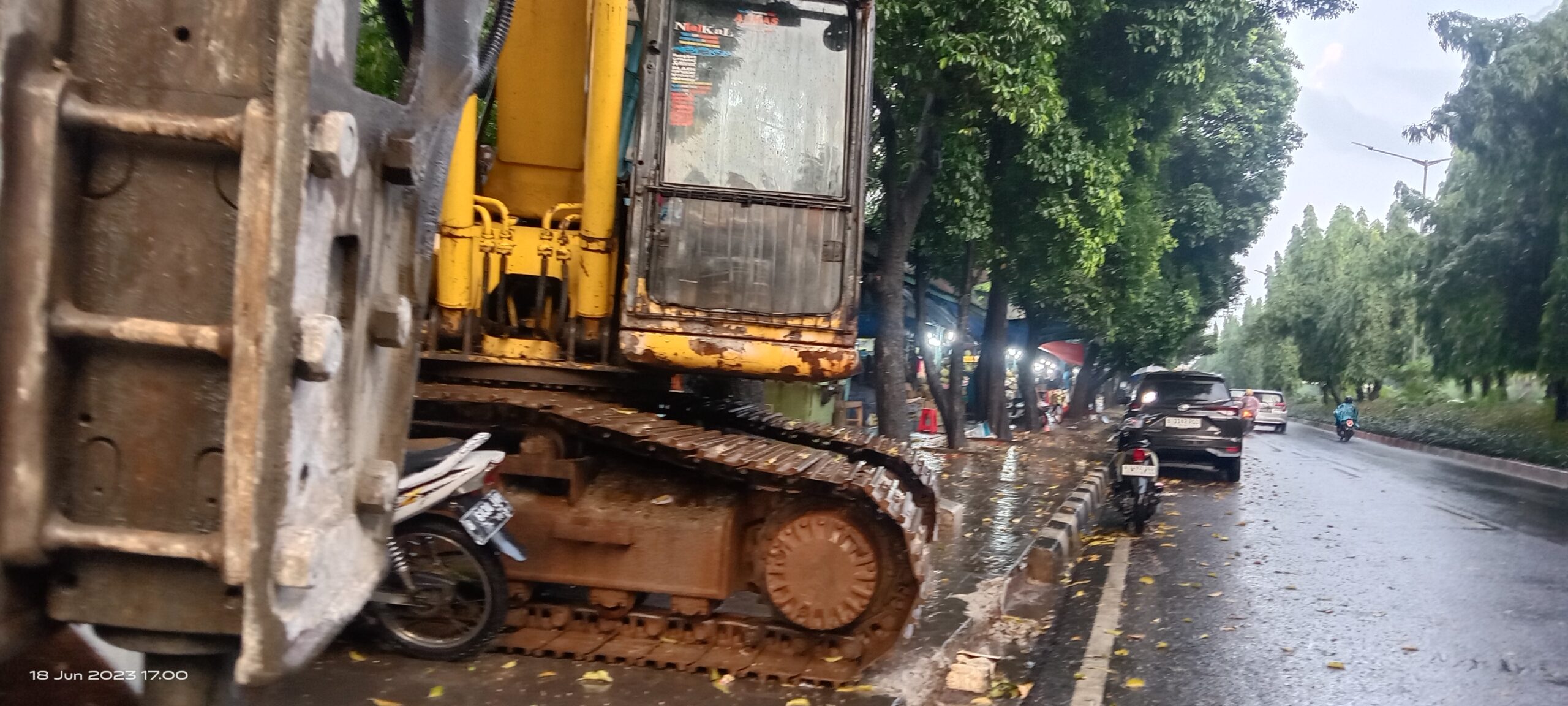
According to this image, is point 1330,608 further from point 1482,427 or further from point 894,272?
point 1482,427

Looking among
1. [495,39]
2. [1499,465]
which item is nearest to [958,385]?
[1499,465]

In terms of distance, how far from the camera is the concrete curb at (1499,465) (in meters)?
20.5

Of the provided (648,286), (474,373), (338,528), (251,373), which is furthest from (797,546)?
(251,373)

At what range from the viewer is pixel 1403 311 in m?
42.5

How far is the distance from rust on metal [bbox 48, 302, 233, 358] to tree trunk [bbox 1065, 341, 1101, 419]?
112 ft

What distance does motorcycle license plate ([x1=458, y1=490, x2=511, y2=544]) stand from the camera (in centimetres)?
471

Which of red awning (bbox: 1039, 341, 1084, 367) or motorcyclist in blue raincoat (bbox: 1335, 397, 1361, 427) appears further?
red awning (bbox: 1039, 341, 1084, 367)

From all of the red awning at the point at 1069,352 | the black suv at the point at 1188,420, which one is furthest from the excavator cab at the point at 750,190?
the red awning at the point at 1069,352

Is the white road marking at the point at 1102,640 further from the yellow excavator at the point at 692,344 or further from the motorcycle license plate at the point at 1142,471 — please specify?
the motorcycle license plate at the point at 1142,471

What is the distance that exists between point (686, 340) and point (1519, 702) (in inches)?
175

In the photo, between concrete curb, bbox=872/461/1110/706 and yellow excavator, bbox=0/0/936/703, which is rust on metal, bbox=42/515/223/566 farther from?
concrete curb, bbox=872/461/1110/706

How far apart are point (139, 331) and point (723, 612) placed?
3.93 m

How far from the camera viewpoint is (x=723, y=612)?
5406mm

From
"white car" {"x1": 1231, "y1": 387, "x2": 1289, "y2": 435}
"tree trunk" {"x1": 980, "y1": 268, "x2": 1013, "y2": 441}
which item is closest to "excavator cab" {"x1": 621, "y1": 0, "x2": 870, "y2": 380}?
"tree trunk" {"x1": 980, "y1": 268, "x2": 1013, "y2": 441}
